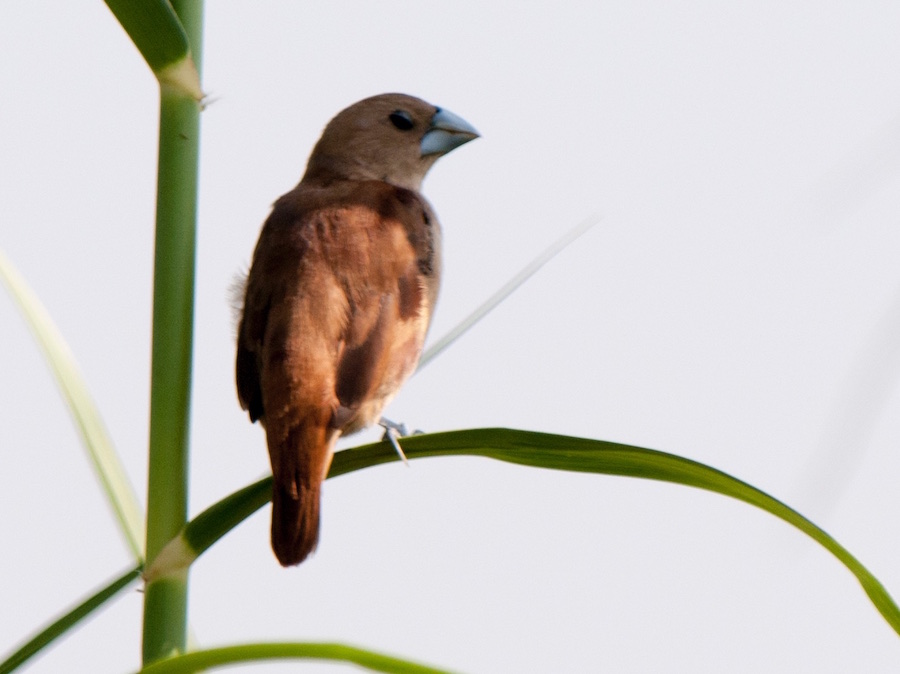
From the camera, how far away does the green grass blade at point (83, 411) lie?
1453 mm

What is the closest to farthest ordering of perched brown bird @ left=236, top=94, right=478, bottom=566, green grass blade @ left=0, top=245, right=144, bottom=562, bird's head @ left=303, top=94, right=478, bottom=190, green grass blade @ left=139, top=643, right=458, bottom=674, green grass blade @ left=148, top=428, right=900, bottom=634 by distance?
1. green grass blade @ left=139, top=643, right=458, bottom=674
2. green grass blade @ left=148, top=428, right=900, bottom=634
3. green grass blade @ left=0, top=245, right=144, bottom=562
4. perched brown bird @ left=236, top=94, right=478, bottom=566
5. bird's head @ left=303, top=94, right=478, bottom=190

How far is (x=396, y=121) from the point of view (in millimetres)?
3211

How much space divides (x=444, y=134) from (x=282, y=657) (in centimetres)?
233

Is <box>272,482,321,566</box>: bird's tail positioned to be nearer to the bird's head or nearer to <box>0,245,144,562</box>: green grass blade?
<box>0,245,144,562</box>: green grass blade

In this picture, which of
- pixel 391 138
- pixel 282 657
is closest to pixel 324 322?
pixel 282 657

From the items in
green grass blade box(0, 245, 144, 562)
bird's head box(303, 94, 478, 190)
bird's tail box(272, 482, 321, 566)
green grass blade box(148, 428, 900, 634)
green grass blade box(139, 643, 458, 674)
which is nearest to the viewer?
green grass blade box(139, 643, 458, 674)

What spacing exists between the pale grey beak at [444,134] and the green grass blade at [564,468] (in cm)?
185

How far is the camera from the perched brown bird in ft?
5.96

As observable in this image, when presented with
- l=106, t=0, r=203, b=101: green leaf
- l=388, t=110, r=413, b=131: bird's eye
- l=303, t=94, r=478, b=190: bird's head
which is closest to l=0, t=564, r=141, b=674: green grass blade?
l=106, t=0, r=203, b=101: green leaf

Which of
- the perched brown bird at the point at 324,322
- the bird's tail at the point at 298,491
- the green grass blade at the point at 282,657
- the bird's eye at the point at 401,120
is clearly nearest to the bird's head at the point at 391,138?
the bird's eye at the point at 401,120

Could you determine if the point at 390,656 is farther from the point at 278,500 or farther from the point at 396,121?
the point at 396,121

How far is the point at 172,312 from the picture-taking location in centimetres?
140

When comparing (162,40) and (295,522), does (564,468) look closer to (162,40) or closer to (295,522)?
(295,522)

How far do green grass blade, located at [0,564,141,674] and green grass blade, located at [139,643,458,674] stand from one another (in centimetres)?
19
